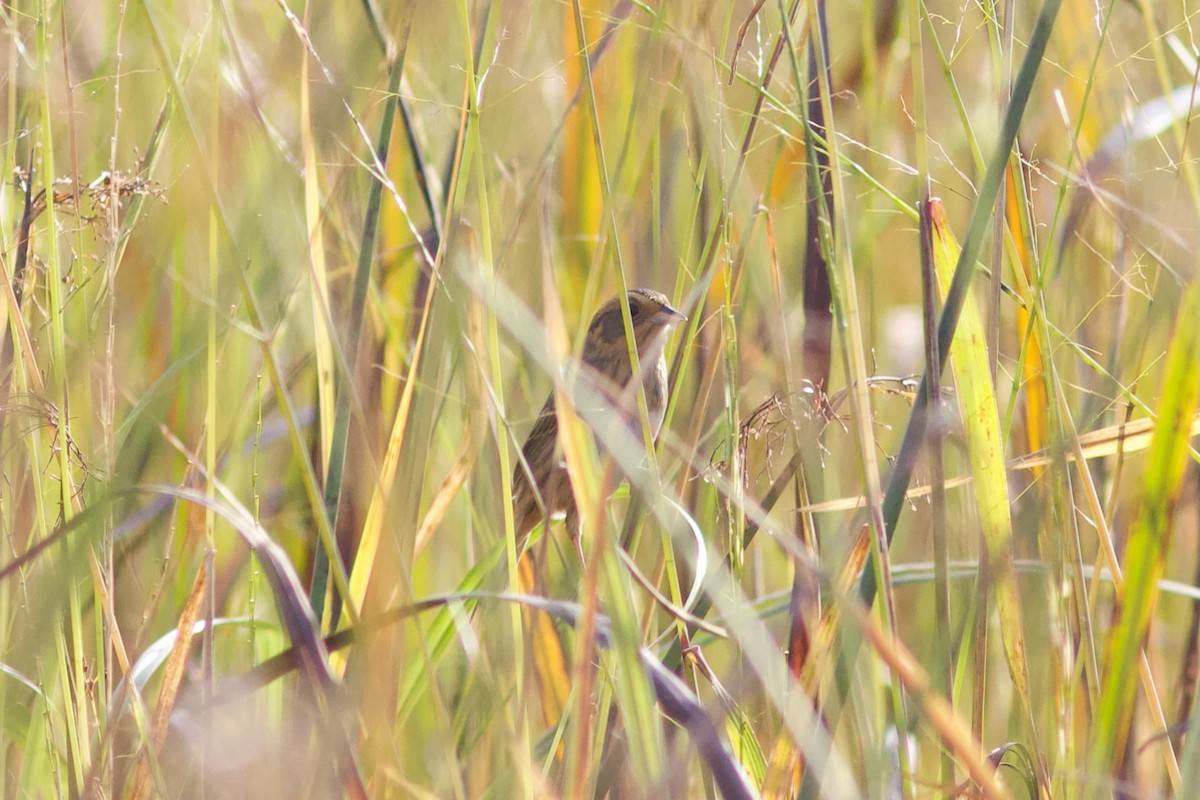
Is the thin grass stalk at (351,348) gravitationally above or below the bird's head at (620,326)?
above

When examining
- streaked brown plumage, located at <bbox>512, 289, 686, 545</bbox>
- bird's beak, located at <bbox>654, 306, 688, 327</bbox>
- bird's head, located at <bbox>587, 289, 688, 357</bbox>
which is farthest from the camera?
bird's head, located at <bbox>587, 289, 688, 357</bbox>

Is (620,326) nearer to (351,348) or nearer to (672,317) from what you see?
(672,317)

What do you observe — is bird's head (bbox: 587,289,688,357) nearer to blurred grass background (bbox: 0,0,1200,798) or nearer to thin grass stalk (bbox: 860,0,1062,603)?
blurred grass background (bbox: 0,0,1200,798)

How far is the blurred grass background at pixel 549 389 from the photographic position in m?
1.13

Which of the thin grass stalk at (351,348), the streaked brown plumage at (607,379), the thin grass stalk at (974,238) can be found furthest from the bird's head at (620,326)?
the thin grass stalk at (974,238)

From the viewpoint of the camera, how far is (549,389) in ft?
6.84

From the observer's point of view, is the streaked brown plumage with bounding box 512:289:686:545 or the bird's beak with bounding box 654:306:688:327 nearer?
the bird's beak with bounding box 654:306:688:327

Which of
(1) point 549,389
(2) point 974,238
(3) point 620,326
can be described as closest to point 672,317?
(1) point 549,389

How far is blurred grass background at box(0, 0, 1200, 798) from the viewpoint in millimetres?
1134

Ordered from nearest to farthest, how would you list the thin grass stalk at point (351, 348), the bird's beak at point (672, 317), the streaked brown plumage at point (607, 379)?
1. the thin grass stalk at point (351, 348)
2. the bird's beak at point (672, 317)
3. the streaked brown plumage at point (607, 379)

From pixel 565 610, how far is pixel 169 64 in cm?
69

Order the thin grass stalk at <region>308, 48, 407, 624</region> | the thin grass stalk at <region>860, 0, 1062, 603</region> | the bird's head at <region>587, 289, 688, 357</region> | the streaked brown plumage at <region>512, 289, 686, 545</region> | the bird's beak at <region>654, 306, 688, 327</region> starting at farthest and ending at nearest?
1. the bird's head at <region>587, 289, 688, 357</region>
2. the streaked brown plumage at <region>512, 289, 686, 545</region>
3. the bird's beak at <region>654, 306, 688, 327</region>
4. the thin grass stalk at <region>308, 48, 407, 624</region>
5. the thin grass stalk at <region>860, 0, 1062, 603</region>

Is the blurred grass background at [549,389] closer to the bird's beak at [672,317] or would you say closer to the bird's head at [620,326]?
the bird's beak at [672,317]

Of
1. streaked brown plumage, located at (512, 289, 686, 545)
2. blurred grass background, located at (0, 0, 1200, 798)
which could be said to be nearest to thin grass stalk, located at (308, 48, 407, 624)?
blurred grass background, located at (0, 0, 1200, 798)
